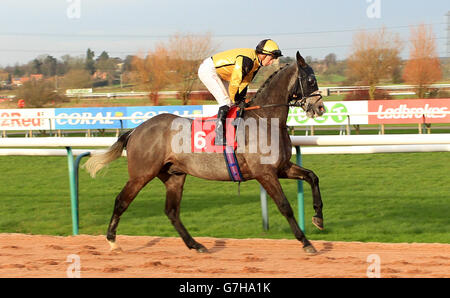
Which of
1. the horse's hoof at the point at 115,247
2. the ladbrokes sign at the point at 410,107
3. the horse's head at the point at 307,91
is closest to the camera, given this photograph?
the horse's head at the point at 307,91

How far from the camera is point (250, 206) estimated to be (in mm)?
6992

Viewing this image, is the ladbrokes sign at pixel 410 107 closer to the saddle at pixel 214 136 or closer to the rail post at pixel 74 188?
the rail post at pixel 74 188

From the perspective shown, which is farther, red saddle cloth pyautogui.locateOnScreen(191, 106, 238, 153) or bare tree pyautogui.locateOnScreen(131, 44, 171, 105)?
bare tree pyautogui.locateOnScreen(131, 44, 171, 105)

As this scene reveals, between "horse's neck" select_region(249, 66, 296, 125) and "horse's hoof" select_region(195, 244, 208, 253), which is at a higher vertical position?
"horse's neck" select_region(249, 66, 296, 125)

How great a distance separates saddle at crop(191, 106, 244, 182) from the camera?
15.0 feet

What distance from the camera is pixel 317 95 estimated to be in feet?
14.8

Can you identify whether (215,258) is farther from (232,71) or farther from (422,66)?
(422,66)

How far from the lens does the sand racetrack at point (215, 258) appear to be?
12.5 ft

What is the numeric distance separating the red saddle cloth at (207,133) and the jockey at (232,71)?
0.04 metres

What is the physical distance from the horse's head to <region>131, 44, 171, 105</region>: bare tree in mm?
27580

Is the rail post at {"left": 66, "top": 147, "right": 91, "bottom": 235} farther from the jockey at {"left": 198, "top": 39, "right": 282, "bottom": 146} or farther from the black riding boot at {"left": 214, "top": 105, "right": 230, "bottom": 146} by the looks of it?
the black riding boot at {"left": 214, "top": 105, "right": 230, "bottom": 146}

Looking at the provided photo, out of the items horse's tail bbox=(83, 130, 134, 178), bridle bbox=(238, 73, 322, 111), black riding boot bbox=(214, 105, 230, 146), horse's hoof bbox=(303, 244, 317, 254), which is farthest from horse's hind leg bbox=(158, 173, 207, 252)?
horse's hoof bbox=(303, 244, 317, 254)

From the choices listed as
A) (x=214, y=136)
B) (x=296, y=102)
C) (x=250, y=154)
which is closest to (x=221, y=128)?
(x=214, y=136)

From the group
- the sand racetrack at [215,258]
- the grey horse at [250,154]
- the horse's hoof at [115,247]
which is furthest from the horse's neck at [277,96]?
the horse's hoof at [115,247]
